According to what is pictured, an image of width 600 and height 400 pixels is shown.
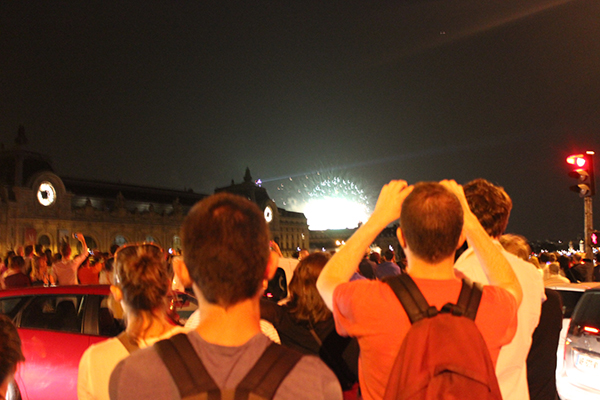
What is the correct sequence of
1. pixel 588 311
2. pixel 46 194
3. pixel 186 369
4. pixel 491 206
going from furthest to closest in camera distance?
pixel 46 194 < pixel 588 311 < pixel 491 206 < pixel 186 369

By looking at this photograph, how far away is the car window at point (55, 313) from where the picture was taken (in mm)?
5480

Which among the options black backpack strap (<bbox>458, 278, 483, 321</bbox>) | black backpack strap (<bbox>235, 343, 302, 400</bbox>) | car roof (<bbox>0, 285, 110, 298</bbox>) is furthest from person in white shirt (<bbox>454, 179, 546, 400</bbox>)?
car roof (<bbox>0, 285, 110, 298</bbox>)

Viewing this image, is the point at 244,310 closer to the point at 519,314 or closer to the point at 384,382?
the point at 384,382

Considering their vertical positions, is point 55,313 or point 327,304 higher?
point 327,304

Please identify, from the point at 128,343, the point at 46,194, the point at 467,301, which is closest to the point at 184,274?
the point at 467,301

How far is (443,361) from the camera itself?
1676 millimetres

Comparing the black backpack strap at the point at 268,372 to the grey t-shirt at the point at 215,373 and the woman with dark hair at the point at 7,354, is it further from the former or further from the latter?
the woman with dark hair at the point at 7,354

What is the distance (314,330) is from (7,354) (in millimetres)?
2359

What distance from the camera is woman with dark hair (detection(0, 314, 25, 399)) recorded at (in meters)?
1.83

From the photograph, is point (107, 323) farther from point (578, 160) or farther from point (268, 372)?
point (578, 160)

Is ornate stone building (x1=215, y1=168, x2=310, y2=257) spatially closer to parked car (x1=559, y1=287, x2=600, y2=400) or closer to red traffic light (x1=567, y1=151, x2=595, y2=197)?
red traffic light (x1=567, y1=151, x2=595, y2=197)

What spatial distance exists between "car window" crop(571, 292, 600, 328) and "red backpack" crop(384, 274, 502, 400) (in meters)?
4.15

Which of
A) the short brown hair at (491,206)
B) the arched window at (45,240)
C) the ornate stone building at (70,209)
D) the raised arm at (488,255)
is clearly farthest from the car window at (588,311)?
the arched window at (45,240)

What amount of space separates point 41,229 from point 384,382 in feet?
179
